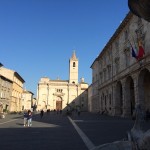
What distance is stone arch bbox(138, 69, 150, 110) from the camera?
95.3ft

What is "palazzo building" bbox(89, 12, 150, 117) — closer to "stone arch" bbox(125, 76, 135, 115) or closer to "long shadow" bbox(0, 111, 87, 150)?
"stone arch" bbox(125, 76, 135, 115)

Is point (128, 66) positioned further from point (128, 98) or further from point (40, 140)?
point (40, 140)

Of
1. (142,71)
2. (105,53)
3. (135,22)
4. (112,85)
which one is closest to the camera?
(142,71)

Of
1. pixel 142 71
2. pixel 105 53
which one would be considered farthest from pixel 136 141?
pixel 105 53

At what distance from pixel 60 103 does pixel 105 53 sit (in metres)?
51.0

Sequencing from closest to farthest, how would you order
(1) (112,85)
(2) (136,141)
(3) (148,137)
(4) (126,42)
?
(3) (148,137)
(2) (136,141)
(4) (126,42)
(1) (112,85)

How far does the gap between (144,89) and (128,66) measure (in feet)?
11.7

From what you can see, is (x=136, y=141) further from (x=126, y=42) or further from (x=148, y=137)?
(x=126, y=42)

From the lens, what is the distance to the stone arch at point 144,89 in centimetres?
2906

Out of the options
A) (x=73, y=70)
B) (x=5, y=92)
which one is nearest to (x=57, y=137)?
(x=5, y=92)

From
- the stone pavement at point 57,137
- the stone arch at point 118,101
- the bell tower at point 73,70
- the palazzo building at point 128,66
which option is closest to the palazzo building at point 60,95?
the bell tower at point 73,70

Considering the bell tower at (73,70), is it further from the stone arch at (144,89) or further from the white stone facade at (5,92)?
the stone arch at (144,89)

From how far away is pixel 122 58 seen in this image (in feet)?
120

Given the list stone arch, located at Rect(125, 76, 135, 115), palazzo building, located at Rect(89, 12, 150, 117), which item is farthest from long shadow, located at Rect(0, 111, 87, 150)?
stone arch, located at Rect(125, 76, 135, 115)
